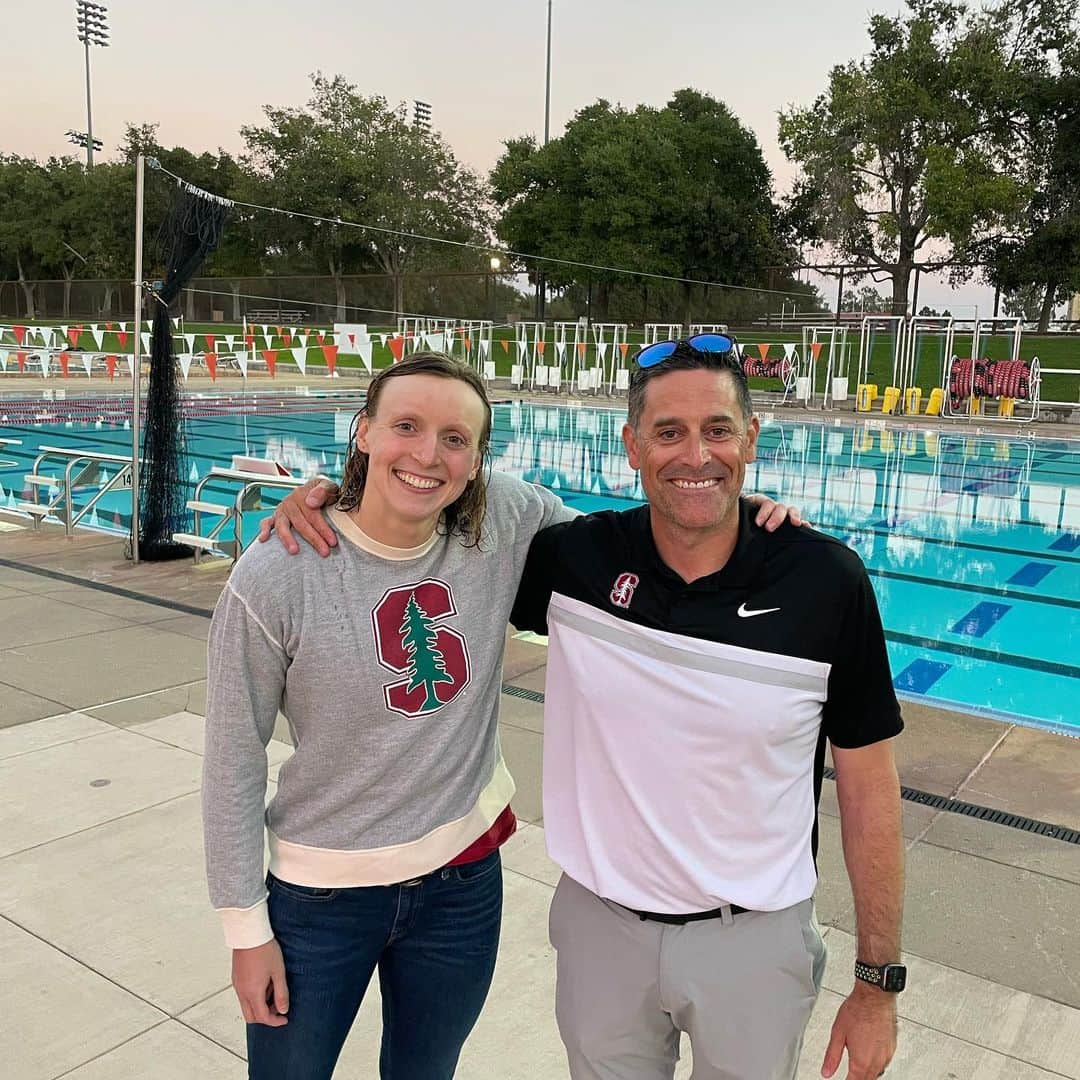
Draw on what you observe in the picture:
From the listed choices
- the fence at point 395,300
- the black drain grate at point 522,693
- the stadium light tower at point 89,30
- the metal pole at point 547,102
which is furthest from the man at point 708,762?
the stadium light tower at point 89,30

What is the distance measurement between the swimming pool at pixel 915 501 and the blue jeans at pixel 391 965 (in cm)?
393

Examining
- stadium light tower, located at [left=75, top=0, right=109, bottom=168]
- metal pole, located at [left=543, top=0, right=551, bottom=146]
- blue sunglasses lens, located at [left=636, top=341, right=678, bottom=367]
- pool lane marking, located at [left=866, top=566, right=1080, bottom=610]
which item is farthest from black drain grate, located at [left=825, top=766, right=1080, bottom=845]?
stadium light tower, located at [left=75, top=0, right=109, bottom=168]

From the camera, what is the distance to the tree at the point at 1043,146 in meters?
31.4

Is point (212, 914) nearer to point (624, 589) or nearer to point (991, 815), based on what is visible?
point (624, 589)

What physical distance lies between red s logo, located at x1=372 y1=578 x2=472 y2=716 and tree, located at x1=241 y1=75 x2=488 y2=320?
97.7 feet

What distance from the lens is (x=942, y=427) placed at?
19.7m

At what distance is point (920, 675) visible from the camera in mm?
6227

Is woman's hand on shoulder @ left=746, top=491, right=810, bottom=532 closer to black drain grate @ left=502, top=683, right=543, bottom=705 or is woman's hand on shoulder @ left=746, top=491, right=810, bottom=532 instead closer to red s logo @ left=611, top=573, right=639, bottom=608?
red s logo @ left=611, top=573, right=639, bottom=608

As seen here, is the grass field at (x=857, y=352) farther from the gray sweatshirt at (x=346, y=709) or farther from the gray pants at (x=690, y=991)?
the gray pants at (x=690, y=991)

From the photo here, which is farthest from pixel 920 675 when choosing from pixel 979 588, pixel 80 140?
pixel 80 140

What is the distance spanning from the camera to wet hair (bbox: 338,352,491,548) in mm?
1574

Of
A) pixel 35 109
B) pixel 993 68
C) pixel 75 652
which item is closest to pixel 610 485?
pixel 75 652

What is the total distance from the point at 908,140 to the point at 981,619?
96.6 ft

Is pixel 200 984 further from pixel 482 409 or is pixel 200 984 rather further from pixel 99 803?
pixel 482 409
